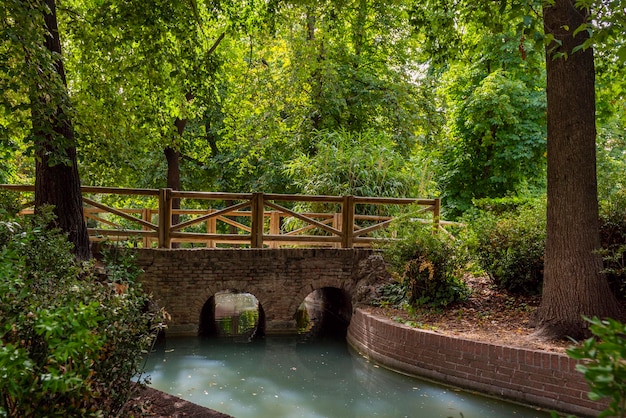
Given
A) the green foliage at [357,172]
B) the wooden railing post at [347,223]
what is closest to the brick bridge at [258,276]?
the wooden railing post at [347,223]

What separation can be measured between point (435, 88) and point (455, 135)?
6.12ft

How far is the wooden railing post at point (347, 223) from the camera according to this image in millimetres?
10562

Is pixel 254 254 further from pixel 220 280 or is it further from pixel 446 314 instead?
pixel 446 314

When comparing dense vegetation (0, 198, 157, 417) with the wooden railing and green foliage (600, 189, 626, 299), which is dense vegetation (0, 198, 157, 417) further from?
green foliage (600, 189, 626, 299)

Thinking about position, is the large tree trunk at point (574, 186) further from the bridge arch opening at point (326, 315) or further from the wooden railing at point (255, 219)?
the bridge arch opening at point (326, 315)

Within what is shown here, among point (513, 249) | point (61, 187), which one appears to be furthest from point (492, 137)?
point (61, 187)

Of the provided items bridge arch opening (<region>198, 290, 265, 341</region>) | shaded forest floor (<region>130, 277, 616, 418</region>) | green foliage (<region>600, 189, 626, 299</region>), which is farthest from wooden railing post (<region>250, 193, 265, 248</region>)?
green foliage (<region>600, 189, 626, 299</region>)

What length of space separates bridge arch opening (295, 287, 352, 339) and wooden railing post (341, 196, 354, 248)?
1.00 meters

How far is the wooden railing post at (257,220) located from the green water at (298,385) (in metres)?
1.89

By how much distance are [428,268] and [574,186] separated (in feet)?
8.45

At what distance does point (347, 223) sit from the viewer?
1058cm

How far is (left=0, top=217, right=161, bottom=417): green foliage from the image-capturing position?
2.21 meters

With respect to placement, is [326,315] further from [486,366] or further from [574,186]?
[574,186]

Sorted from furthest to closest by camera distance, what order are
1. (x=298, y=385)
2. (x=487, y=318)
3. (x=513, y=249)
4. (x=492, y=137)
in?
(x=492, y=137) < (x=513, y=249) < (x=487, y=318) < (x=298, y=385)
